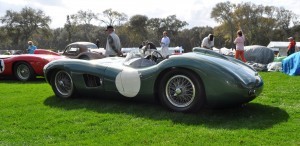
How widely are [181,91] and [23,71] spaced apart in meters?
6.86

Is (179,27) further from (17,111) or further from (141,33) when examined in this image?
(17,111)

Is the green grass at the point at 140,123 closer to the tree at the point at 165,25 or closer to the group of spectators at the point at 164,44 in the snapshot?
the group of spectators at the point at 164,44

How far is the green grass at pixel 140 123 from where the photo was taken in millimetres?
4086

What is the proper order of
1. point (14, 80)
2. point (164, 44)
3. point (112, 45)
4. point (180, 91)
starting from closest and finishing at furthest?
point (180, 91) < point (112, 45) < point (14, 80) < point (164, 44)

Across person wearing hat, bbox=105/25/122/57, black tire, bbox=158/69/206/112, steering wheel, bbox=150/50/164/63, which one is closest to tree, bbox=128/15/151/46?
person wearing hat, bbox=105/25/122/57

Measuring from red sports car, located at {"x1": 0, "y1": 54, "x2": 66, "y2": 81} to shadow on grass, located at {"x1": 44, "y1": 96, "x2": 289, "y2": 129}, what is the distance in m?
4.06

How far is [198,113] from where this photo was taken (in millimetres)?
5223

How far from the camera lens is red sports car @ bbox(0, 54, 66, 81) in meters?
10.3

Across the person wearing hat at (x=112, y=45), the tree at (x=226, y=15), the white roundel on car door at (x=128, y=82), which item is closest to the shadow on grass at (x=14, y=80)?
the person wearing hat at (x=112, y=45)

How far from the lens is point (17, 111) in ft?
18.9

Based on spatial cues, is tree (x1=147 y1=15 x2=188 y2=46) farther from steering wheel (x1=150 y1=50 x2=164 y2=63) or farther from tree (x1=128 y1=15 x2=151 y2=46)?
steering wheel (x1=150 y1=50 x2=164 y2=63)

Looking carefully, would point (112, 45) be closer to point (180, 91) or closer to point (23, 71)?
point (23, 71)

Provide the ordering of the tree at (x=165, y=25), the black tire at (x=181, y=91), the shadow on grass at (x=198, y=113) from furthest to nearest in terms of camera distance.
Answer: the tree at (x=165, y=25) < the black tire at (x=181, y=91) < the shadow on grass at (x=198, y=113)

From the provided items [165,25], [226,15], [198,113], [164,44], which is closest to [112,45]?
[198,113]
